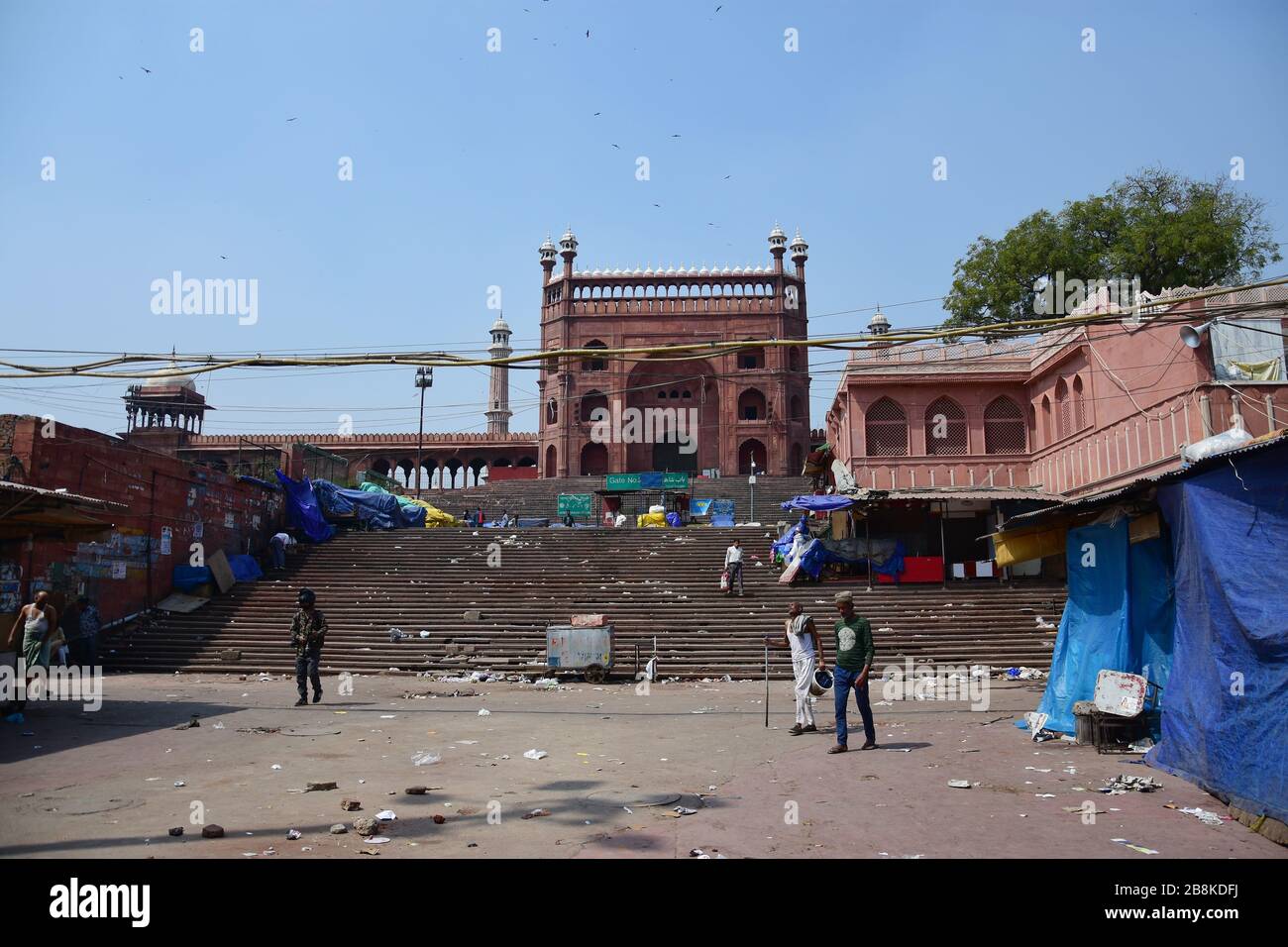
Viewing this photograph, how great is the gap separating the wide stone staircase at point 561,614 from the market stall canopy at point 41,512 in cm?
619

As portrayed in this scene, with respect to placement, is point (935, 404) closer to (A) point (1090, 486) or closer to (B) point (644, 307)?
(A) point (1090, 486)

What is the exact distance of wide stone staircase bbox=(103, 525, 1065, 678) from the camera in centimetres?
1784

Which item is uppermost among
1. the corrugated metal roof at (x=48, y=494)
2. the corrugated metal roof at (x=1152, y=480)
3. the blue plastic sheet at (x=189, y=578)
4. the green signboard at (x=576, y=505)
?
the green signboard at (x=576, y=505)

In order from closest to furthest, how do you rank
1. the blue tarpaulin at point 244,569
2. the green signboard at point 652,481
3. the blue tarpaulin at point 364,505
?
the blue tarpaulin at point 244,569 → the blue tarpaulin at point 364,505 → the green signboard at point 652,481

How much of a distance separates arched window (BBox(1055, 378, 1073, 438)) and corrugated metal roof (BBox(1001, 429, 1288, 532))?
15.3 meters

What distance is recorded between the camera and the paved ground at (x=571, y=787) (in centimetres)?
555

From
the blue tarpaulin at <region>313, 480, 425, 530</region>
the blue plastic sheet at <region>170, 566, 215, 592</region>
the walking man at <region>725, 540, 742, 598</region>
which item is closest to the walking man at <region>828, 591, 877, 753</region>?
the walking man at <region>725, 540, 742, 598</region>

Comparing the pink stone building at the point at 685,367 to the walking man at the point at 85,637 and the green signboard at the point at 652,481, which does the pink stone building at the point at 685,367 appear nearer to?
the green signboard at the point at 652,481

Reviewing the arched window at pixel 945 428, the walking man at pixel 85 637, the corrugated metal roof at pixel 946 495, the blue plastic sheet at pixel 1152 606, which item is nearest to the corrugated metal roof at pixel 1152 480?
the blue plastic sheet at pixel 1152 606

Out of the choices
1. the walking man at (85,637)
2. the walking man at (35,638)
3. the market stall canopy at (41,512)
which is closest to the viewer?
the market stall canopy at (41,512)

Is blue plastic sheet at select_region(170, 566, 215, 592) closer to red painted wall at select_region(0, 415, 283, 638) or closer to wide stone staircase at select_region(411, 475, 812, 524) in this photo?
red painted wall at select_region(0, 415, 283, 638)

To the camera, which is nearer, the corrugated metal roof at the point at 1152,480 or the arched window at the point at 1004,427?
the corrugated metal roof at the point at 1152,480

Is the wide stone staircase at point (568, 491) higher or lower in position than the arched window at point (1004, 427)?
lower
